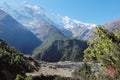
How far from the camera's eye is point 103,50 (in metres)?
34.1

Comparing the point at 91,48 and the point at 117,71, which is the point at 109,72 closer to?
the point at 117,71

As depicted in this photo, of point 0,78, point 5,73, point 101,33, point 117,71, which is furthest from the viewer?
point 5,73

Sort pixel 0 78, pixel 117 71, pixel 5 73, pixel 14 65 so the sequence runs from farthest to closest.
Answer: pixel 14 65 < pixel 5 73 < pixel 0 78 < pixel 117 71

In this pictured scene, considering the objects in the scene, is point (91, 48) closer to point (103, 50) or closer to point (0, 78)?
point (103, 50)

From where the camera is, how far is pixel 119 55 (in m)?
32.4

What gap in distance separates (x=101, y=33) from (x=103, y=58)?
2544 millimetres

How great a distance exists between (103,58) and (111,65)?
1005mm

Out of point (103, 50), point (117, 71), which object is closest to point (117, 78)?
point (117, 71)

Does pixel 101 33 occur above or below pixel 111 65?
above

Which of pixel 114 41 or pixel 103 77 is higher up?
pixel 114 41

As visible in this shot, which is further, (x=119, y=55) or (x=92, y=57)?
(x=92, y=57)

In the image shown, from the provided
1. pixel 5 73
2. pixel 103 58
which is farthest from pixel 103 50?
pixel 5 73

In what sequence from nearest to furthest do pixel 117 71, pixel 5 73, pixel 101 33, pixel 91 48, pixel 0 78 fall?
pixel 117 71, pixel 101 33, pixel 91 48, pixel 0 78, pixel 5 73

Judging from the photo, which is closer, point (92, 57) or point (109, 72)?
point (109, 72)
